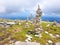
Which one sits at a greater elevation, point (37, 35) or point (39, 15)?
point (39, 15)

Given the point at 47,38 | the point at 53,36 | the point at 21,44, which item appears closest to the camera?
the point at 21,44

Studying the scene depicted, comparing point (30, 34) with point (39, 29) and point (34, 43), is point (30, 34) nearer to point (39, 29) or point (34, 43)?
point (39, 29)

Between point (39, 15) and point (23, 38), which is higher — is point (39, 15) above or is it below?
above

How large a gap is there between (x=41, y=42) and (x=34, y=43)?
7500mm

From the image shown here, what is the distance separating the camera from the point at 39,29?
12119cm

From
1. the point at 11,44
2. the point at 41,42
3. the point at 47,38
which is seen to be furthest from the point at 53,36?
the point at 11,44

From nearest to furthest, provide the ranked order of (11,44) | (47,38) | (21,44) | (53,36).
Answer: (21,44)
(11,44)
(47,38)
(53,36)

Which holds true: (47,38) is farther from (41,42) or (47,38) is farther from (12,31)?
(12,31)

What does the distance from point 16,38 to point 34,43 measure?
1817cm

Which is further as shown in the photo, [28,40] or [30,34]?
[30,34]

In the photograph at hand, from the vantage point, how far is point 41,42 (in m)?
115

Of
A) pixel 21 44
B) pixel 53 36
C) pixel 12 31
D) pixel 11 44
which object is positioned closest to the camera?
pixel 21 44

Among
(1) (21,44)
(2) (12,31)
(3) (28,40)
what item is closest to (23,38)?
(3) (28,40)

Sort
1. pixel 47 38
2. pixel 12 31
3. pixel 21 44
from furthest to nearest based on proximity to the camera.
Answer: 1. pixel 12 31
2. pixel 47 38
3. pixel 21 44
